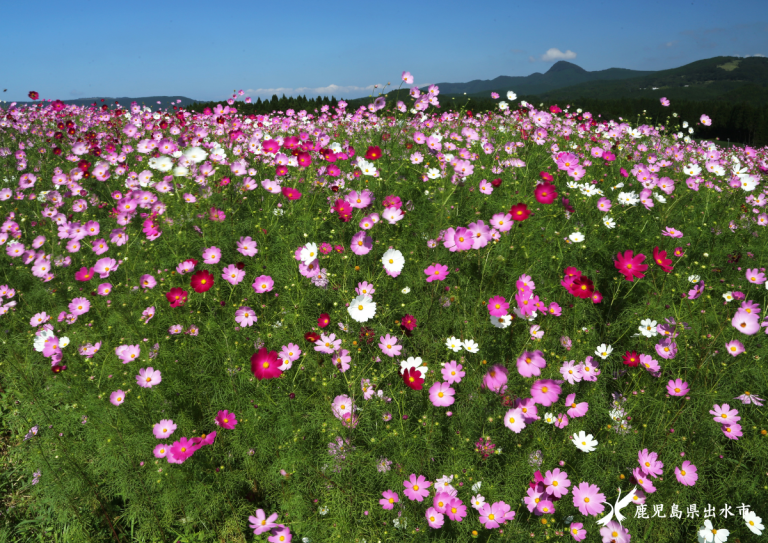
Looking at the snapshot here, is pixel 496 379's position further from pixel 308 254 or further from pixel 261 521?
pixel 308 254

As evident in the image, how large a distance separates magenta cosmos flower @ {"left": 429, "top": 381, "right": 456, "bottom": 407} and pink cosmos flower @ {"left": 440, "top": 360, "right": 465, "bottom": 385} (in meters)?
0.06

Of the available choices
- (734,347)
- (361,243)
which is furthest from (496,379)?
(734,347)

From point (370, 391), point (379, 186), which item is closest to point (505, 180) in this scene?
point (379, 186)

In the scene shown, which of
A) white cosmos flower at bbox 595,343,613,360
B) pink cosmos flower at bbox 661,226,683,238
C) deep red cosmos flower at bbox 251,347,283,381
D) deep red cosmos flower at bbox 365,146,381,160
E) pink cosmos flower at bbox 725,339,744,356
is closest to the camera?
deep red cosmos flower at bbox 251,347,283,381

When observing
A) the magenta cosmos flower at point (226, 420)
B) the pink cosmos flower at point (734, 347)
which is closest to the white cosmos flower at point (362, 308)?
the magenta cosmos flower at point (226, 420)

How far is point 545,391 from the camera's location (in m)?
1.71

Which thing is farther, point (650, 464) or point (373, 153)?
point (373, 153)

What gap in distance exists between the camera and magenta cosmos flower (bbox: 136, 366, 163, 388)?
177 centimetres

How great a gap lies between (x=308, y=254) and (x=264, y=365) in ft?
2.84

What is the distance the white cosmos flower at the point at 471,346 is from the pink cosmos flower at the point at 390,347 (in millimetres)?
344

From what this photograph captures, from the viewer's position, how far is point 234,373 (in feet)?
6.01

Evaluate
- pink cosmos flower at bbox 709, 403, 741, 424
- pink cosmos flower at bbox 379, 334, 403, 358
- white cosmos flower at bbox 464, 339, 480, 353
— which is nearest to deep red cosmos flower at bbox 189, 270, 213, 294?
pink cosmos flower at bbox 379, 334, 403, 358

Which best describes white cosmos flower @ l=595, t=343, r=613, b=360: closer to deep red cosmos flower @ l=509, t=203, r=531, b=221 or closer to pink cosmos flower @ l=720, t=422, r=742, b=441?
pink cosmos flower @ l=720, t=422, r=742, b=441

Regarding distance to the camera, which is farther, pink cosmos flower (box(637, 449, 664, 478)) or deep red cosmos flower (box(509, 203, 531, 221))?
deep red cosmos flower (box(509, 203, 531, 221))
